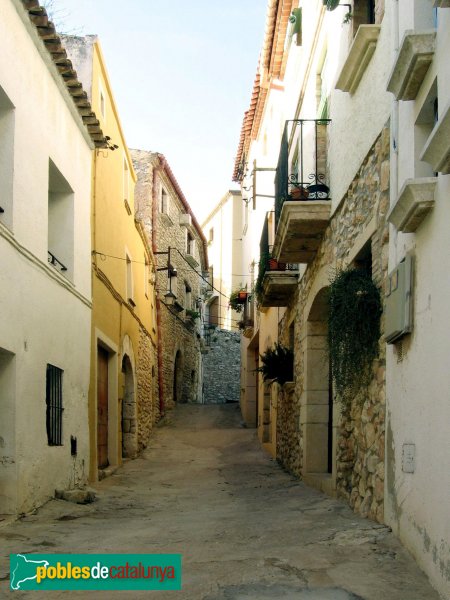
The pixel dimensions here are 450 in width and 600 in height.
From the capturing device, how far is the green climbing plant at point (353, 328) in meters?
6.52

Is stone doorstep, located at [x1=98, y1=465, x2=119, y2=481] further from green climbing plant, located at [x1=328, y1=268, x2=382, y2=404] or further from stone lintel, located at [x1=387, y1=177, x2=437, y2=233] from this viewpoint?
stone lintel, located at [x1=387, y1=177, x2=437, y2=233]

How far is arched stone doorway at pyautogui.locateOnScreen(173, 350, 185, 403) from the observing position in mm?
26266

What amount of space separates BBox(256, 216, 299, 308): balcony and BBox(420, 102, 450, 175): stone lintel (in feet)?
25.3

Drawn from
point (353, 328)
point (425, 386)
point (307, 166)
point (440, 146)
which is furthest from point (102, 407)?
point (440, 146)

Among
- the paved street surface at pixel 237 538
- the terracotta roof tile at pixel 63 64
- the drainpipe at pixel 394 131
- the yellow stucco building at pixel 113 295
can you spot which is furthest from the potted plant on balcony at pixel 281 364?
the drainpipe at pixel 394 131

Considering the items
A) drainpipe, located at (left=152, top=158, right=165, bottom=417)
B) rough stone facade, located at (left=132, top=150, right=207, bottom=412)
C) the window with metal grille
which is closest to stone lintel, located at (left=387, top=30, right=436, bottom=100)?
the window with metal grille

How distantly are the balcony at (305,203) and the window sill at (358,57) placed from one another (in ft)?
4.63

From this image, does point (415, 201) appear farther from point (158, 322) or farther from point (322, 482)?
point (158, 322)

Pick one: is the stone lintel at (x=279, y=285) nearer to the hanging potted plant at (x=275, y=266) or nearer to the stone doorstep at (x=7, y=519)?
the hanging potted plant at (x=275, y=266)

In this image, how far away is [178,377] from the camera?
26562 millimetres

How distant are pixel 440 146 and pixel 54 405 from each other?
663cm

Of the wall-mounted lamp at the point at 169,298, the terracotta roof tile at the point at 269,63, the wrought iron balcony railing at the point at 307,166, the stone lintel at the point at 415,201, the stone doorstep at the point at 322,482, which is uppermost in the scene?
the terracotta roof tile at the point at 269,63

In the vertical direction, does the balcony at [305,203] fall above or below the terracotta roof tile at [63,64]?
below

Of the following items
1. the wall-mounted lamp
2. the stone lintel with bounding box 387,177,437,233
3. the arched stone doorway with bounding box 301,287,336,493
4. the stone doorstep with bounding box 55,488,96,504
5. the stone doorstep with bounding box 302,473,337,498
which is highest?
the wall-mounted lamp
